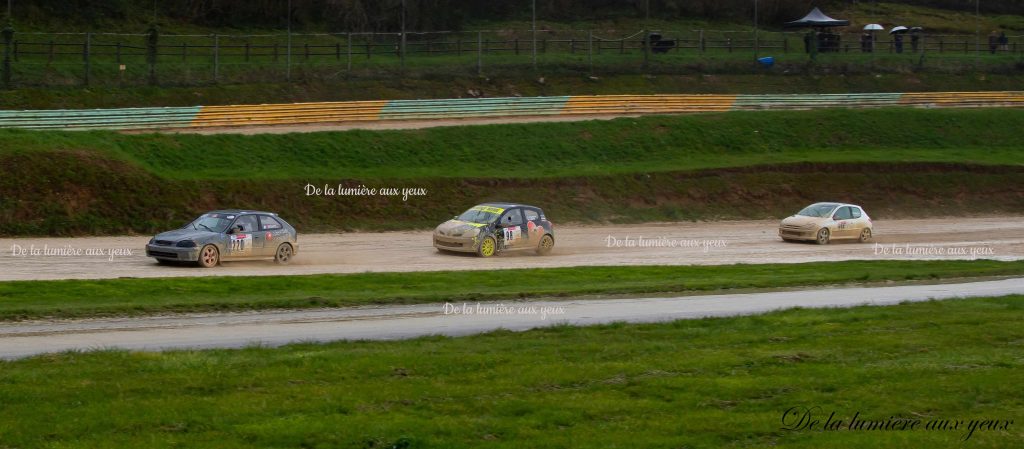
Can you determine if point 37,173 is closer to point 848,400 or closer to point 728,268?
point 728,268

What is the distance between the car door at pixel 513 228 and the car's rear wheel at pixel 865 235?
12273 millimetres

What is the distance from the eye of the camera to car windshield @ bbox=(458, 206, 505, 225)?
30875 millimetres

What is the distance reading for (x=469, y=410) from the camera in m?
10.7

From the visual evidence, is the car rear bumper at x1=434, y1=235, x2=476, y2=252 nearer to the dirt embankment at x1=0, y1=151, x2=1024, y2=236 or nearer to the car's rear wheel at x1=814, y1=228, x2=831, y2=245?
the dirt embankment at x1=0, y1=151, x2=1024, y2=236

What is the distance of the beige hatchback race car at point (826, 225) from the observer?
119ft

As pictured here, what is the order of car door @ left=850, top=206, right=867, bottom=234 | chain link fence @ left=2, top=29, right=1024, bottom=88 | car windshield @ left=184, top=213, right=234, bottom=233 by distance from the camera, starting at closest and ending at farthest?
car windshield @ left=184, top=213, right=234, bottom=233 < car door @ left=850, top=206, right=867, bottom=234 < chain link fence @ left=2, top=29, right=1024, bottom=88

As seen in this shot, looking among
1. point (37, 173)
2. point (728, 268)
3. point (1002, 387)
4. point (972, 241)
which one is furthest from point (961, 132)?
point (1002, 387)

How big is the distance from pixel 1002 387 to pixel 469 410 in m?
5.49

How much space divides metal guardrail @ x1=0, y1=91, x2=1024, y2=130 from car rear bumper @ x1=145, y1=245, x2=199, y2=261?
61.7 feet

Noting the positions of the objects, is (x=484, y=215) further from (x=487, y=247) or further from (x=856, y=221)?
(x=856, y=221)

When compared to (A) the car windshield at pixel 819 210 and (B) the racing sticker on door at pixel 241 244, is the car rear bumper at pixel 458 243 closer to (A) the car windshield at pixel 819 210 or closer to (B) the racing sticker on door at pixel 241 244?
(B) the racing sticker on door at pixel 241 244

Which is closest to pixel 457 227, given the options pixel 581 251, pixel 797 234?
pixel 581 251

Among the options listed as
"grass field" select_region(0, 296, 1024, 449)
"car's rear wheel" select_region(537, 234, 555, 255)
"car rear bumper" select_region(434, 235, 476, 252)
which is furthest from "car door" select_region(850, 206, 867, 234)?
"grass field" select_region(0, 296, 1024, 449)

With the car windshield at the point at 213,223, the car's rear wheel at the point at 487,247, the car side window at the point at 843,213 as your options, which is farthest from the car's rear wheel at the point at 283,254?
the car side window at the point at 843,213
